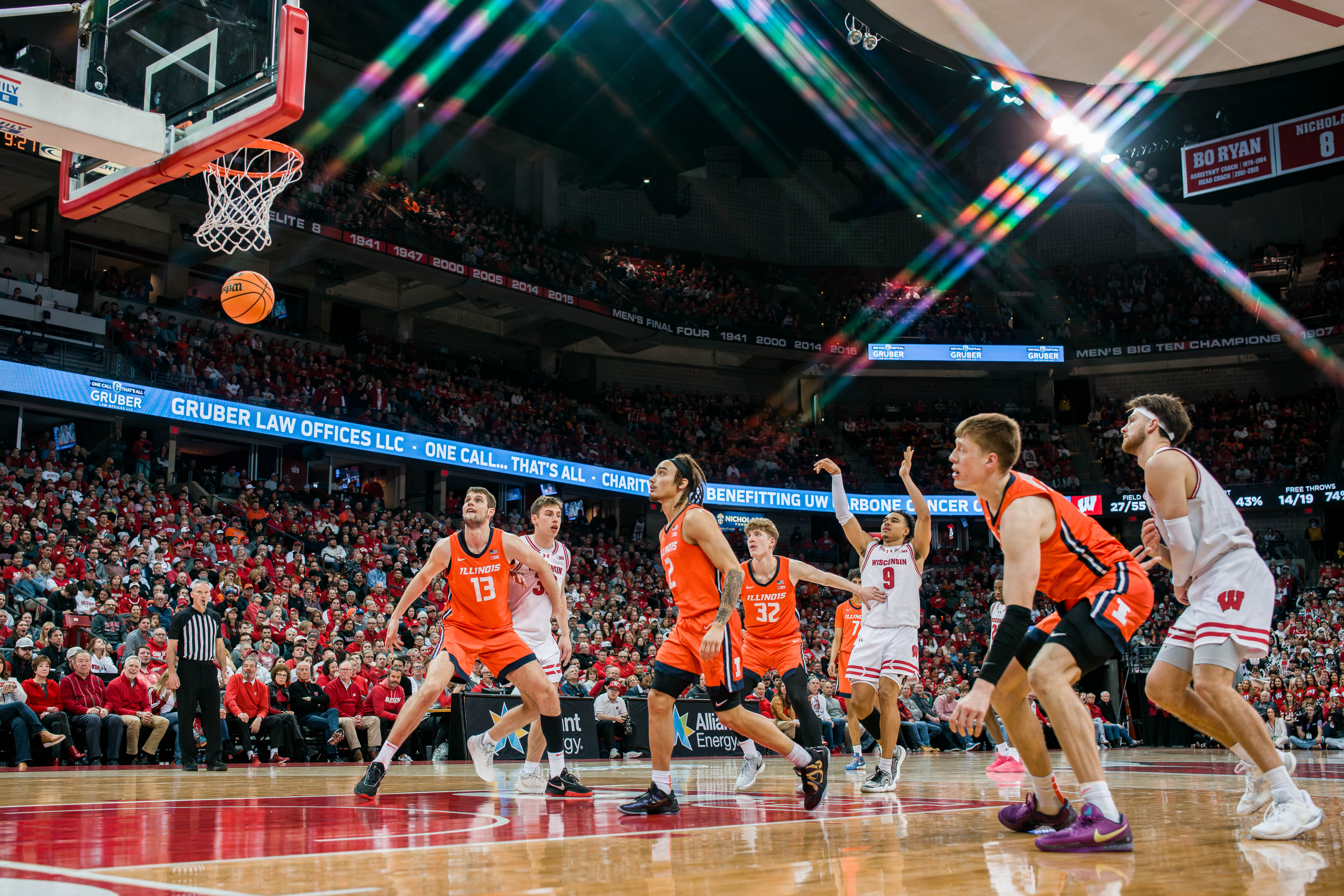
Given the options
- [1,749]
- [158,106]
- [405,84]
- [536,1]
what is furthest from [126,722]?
[405,84]

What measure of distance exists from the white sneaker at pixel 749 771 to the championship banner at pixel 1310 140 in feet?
59.0

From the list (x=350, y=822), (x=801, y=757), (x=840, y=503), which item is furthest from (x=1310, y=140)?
(x=350, y=822)

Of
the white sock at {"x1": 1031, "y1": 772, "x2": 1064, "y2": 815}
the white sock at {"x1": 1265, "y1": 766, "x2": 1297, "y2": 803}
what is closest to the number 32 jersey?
the white sock at {"x1": 1031, "y1": 772, "x2": 1064, "y2": 815}

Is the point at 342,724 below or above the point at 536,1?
below

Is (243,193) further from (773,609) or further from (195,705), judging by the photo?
(773,609)

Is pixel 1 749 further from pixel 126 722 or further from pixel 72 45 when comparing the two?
pixel 72 45

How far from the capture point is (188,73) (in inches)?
358

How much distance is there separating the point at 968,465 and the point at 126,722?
1148cm

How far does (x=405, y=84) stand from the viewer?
3191cm

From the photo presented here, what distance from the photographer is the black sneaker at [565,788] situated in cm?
767

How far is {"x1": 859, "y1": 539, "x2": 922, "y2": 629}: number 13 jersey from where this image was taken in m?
9.41

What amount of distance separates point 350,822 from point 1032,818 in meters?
3.35

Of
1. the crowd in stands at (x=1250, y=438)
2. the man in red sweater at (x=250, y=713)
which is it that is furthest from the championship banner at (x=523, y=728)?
the crowd in stands at (x=1250, y=438)

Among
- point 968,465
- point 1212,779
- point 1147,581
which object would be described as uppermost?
point 968,465
